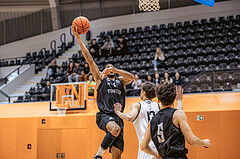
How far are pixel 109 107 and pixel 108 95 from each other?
7.9 inches

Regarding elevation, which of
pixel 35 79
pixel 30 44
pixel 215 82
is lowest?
pixel 215 82

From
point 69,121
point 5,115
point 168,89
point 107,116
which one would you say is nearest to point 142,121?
point 107,116

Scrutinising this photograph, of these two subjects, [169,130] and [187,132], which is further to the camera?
[169,130]

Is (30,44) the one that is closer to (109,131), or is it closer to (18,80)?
(18,80)

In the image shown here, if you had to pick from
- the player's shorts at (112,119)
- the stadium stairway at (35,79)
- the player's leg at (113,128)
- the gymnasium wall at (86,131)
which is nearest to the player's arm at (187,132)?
the player's leg at (113,128)

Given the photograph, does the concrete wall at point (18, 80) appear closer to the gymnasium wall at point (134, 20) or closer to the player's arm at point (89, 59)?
the gymnasium wall at point (134, 20)

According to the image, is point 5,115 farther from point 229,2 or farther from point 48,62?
point 229,2

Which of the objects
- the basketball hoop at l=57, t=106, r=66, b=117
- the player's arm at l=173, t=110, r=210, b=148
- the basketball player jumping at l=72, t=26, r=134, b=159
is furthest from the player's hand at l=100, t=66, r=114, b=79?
the basketball hoop at l=57, t=106, r=66, b=117

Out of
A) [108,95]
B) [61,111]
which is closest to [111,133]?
[108,95]

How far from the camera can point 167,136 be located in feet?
9.89

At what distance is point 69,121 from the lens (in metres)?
7.45

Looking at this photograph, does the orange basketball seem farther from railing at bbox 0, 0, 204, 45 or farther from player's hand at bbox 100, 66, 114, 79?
railing at bbox 0, 0, 204, 45

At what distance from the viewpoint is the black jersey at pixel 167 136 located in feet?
9.80

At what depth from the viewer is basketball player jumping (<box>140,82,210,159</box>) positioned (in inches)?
116
